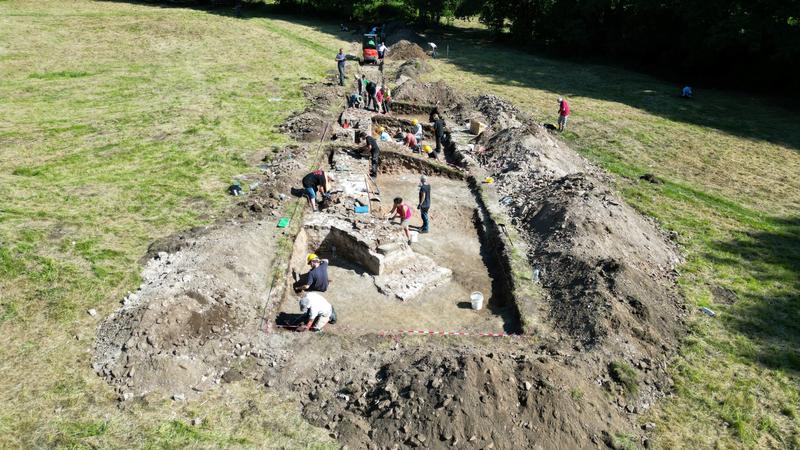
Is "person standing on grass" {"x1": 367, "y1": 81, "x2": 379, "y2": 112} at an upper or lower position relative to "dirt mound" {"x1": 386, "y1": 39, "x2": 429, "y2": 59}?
lower

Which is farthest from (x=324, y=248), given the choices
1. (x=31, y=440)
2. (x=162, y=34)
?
(x=162, y=34)

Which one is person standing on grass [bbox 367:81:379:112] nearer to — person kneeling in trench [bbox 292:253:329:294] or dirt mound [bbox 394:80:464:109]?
dirt mound [bbox 394:80:464:109]

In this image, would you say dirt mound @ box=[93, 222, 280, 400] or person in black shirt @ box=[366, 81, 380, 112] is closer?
dirt mound @ box=[93, 222, 280, 400]

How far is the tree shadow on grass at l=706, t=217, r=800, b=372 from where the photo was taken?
30.8 feet

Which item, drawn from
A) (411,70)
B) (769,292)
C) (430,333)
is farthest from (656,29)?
(430,333)

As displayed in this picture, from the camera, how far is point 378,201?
14.1m

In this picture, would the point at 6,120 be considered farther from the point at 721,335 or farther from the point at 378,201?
the point at 721,335

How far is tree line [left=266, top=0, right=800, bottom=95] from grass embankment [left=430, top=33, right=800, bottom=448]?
2.26 meters

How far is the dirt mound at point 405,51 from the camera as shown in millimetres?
32000

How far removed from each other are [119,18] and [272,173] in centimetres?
2922

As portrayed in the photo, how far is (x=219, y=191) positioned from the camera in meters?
13.8

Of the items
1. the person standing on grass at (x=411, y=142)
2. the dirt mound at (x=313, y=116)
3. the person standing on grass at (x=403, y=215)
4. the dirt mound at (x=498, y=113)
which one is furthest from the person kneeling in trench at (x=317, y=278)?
the dirt mound at (x=498, y=113)

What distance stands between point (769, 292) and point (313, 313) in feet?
32.6

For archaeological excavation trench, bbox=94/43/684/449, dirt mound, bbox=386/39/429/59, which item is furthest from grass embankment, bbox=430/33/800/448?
dirt mound, bbox=386/39/429/59
